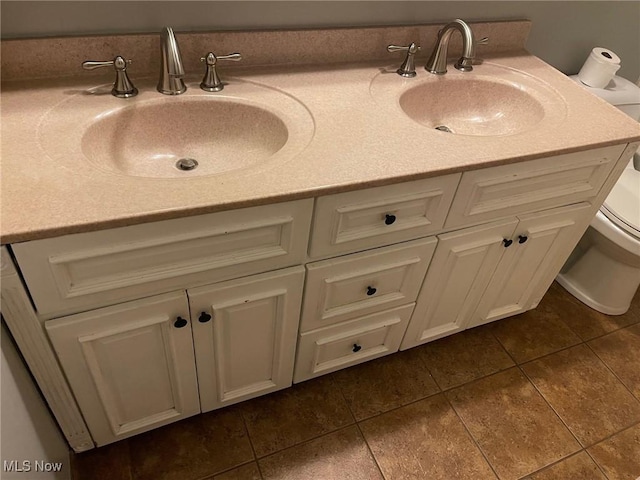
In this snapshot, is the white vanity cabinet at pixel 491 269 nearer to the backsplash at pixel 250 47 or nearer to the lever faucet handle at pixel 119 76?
the backsplash at pixel 250 47

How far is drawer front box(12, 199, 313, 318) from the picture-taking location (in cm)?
79

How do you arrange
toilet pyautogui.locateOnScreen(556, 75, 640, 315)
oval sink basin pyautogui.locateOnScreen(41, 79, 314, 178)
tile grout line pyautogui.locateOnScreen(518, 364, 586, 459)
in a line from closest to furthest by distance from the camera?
oval sink basin pyautogui.locateOnScreen(41, 79, 314, 178)
tile grout line pyautogui.locateOnScreen(518, 364, 586, 459)
toilet pyautogui.locateOnScreen(556, 75, 640, 315)

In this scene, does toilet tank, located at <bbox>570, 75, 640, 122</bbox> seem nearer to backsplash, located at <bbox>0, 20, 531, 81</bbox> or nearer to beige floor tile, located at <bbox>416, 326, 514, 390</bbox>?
backsplash, located at <bbox>0, 20, 531, 81</bbox>

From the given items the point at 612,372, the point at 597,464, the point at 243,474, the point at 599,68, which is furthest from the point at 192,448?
the point at 599,68

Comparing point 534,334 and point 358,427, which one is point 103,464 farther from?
point 534,334

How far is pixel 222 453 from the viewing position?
1.31m

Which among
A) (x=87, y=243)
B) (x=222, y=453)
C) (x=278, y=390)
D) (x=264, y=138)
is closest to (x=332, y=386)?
(x=278, y=390)

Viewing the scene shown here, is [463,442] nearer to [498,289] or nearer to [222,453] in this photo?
[498,289]

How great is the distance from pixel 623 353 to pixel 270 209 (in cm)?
145

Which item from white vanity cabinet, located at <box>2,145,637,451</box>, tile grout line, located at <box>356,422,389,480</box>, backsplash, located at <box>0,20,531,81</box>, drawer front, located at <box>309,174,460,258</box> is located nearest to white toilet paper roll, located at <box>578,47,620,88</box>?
backsplash, located at <box>0,20,531,81</box>

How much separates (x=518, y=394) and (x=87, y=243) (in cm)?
132

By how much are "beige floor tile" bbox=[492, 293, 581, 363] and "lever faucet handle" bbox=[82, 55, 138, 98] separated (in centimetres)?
135

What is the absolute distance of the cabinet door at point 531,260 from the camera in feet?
4.30

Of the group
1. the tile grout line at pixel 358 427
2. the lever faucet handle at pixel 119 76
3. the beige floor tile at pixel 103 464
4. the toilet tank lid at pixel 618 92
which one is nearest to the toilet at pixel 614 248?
the toilet tank lid at pixel 618 92
